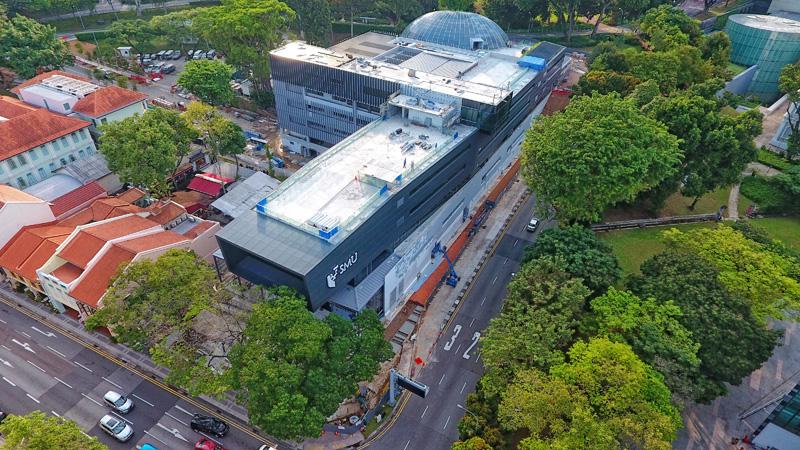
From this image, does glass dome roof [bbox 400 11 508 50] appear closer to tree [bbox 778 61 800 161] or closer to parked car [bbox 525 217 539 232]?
parked car [bbox 525 217 539 232]

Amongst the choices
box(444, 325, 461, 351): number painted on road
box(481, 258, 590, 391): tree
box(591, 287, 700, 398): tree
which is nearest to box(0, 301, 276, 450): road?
box(444, 325, 461, 351): number painted on road

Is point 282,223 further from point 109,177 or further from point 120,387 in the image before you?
point 109,177

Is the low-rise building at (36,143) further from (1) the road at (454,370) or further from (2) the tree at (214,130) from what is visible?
(1) the road at (454,370)

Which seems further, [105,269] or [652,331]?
[105,269]

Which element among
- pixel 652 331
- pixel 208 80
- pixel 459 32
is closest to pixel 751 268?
pixel 652 331

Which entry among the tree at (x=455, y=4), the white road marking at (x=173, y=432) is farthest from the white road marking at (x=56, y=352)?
the tree at (x=455, y=4)

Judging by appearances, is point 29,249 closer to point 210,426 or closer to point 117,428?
point 117,428

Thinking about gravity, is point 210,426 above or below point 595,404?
below
